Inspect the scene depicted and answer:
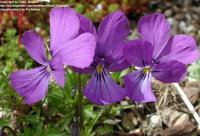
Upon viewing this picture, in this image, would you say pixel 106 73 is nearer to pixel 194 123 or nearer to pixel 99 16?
pixel 194 123

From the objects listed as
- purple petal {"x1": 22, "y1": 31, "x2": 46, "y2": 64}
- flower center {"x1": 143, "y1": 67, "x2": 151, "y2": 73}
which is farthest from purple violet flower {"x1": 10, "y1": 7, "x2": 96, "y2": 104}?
flower center {"x1": 143, "y1": 67, "x2": 151, "y2": 73}

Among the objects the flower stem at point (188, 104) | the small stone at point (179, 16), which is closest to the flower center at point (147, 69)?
the flower stem at point (188, 104)

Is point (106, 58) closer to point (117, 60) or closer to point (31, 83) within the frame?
point (117, 60)

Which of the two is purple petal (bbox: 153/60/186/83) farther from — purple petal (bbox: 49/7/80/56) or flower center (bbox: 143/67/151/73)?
purple petal (bbox: 49/7/80/56)

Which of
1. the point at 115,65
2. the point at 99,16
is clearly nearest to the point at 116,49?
the point at 115,65

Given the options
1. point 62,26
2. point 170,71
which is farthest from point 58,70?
point 170,71

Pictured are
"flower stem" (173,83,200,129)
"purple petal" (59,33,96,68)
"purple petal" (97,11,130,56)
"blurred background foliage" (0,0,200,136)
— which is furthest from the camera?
"flower stem" (173,83,200,129)

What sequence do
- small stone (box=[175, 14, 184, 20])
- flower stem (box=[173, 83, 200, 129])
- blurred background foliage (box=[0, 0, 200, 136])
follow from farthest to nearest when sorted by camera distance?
small stone (box=[175, 14, 184, 20]), flower stem (box=[173, 83, 200, 129]), blurred background foliage (box=[0, 0, 200, 136])
